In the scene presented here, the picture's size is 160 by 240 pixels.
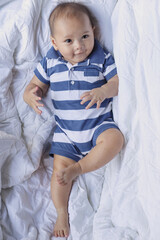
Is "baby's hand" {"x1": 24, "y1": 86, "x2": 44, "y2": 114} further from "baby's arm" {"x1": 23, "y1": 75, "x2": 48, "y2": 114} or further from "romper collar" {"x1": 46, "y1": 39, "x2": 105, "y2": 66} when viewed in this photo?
"romper collar" {"x1": 46, "y1": 39, "x2": 105, "y2": 66}

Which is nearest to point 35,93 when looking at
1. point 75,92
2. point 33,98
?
point 33,98

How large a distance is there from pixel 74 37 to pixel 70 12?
95 millimetres

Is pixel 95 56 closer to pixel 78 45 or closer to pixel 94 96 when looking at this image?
pixel 78 45

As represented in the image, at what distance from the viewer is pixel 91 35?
1.19 metres

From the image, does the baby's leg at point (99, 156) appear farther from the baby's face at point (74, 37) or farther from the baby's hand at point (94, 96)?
the baby's face at point (74, 37)

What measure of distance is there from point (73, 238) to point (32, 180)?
0.88 feet

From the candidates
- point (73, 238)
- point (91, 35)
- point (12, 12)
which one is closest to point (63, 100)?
point (91, 35)

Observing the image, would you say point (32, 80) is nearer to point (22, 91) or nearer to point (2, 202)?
point (22, 91)

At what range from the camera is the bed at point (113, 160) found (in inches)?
38.3

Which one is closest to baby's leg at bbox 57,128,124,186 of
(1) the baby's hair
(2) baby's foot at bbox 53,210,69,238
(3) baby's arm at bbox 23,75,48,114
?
(2) baby's foot at bbox 53,210,69,238

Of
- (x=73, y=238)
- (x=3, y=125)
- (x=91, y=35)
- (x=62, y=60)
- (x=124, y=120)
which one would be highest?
(x=91, y=35)

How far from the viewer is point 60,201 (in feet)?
3.68

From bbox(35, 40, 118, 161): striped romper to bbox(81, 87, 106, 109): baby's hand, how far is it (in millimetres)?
97

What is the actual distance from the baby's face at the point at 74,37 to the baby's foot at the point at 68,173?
0.42 metres
